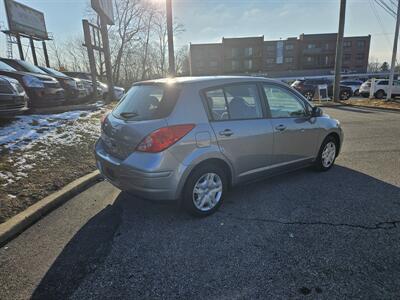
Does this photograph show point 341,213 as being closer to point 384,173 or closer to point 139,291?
point 384,173

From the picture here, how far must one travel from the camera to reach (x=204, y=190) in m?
3.19

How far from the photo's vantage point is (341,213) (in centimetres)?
322

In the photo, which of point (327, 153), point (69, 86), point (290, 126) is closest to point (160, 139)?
point (290, 126)

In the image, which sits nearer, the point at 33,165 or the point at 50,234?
the point at 50,234

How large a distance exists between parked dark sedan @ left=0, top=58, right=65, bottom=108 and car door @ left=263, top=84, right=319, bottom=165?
7156 millimetres

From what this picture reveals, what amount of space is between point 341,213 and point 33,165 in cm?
468

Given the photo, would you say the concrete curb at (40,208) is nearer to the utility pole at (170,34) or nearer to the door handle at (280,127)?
the door handle at (280,127)

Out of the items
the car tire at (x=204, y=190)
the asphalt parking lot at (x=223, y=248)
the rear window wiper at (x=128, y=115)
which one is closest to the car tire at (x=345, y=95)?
the asphalt parking lot at (x=223, y=248)

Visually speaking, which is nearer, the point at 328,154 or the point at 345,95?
the point at 328,154

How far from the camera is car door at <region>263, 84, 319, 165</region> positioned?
3785mm

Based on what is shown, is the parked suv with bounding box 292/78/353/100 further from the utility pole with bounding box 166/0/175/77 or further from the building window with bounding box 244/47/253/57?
the building window with bounding box 244/47/253/57

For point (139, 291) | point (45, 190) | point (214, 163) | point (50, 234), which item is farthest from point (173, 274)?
point (45, 190)

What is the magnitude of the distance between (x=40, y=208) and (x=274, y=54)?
62.7 m

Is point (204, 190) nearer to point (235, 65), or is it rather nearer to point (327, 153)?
point (327, 153)
